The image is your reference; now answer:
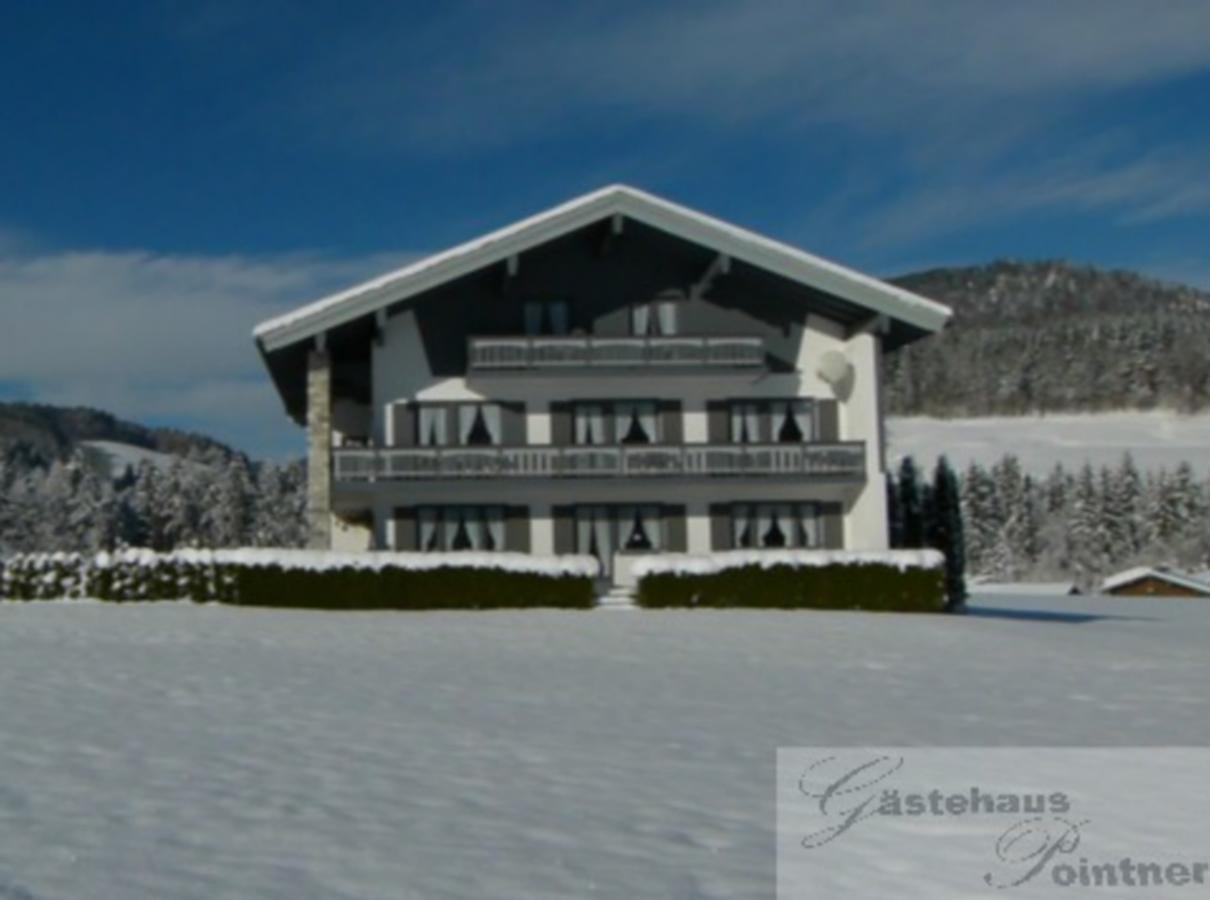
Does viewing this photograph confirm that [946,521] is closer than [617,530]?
No

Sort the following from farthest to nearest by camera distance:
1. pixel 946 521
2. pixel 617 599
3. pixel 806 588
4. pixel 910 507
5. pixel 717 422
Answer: pixel 910 507, pixel 946 521, pixel 717 422, pixel 617 599, pixel 806 588

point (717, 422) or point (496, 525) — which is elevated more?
point (717, 422)

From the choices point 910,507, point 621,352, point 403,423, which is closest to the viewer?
point 621,352

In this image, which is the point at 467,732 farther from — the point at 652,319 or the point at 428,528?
the point at 652,319

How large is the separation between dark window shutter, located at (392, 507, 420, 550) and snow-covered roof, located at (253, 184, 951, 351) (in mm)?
4891

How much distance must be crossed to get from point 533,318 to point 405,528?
20.1 ft

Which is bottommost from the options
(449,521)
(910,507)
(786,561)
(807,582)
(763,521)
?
(807,582)

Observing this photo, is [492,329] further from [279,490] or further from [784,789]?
[279,490]

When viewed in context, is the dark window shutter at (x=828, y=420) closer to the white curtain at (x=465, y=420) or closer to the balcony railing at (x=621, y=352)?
the balcony railing at (x=621, y=352)

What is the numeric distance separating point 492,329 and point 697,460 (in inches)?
238

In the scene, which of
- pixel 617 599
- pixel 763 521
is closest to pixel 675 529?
pixel 763 521

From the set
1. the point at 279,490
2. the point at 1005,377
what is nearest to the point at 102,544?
the point at 279,490

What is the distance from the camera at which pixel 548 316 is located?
114ft

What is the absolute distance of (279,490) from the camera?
11538cm
